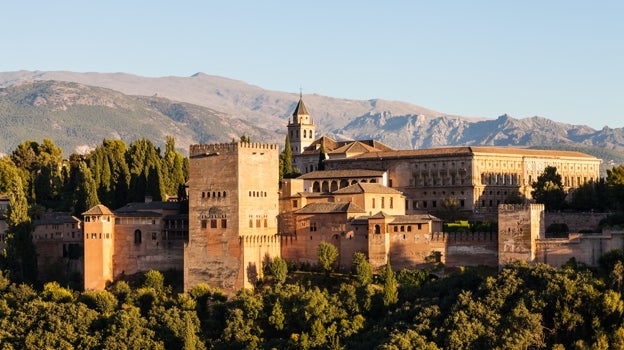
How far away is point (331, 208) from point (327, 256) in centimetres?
380

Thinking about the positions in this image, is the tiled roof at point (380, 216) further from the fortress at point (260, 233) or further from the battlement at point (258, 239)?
the battlement at point (258, 239)

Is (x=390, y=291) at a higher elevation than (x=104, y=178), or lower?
lower

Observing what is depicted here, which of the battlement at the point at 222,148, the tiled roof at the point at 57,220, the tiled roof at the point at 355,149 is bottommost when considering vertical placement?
the tiled roof at the point at 57,220

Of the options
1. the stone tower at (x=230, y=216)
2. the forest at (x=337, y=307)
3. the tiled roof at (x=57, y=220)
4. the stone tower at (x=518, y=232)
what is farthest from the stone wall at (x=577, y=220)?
the tiled roof at (x=57, y=220)

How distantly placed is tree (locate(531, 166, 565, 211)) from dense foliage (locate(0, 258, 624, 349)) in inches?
562

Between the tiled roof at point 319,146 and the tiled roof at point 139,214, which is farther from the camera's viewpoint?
the tiled roof at point 319,146

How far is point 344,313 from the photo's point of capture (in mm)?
60656

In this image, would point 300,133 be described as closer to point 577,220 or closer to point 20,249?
point 20,249

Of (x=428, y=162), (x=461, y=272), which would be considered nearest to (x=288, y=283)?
(x=461, y=272)

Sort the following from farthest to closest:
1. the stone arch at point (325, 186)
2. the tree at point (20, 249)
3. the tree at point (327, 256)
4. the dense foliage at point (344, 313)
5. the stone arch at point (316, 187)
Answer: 1. the stone arch at point (316, 187)
2. the stone arch at point (325, 186)
3. the tree at point (20, 249)
4. the tree at point (327, 256)
5. the dense foliage at point (344, 313)

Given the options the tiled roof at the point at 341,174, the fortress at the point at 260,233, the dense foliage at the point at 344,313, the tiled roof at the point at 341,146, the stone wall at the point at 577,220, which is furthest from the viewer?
the tiled roof at the point at 341,146

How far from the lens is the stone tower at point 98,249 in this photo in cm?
6862

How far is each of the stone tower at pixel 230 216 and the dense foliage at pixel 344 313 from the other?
119cm

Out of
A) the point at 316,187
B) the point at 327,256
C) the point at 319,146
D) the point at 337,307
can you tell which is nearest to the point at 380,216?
the point at 327,256
